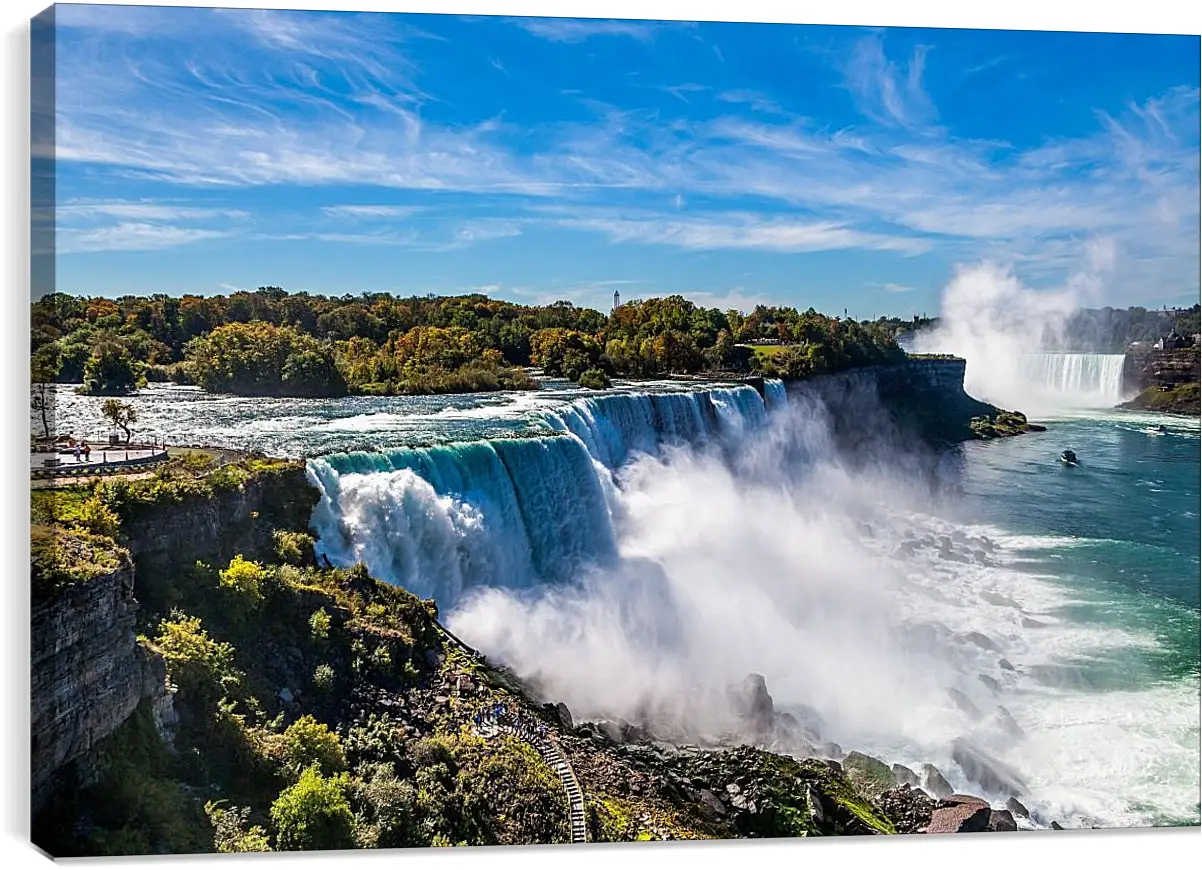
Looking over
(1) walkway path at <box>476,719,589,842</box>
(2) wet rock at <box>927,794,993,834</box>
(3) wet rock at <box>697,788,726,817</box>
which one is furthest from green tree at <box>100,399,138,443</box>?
(2) wet rock at <box>927,794,993,834</box>

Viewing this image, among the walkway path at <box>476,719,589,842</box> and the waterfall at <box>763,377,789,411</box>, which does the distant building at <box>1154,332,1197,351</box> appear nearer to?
the waterfall at <box>763,377,789,411</box>

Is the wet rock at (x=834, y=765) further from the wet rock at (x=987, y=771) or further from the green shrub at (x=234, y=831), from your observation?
the green shrub at (x=234, y=831)

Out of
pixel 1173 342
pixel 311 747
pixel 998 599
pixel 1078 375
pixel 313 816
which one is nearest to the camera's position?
pixel 313 816

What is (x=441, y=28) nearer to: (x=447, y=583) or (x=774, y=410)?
(x=447, y=583)

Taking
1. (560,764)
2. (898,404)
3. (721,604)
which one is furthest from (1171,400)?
(560,764)

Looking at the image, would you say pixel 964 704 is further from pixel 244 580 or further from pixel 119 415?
pixel 119 415

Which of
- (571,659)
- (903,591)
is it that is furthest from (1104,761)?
(571,659)
